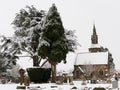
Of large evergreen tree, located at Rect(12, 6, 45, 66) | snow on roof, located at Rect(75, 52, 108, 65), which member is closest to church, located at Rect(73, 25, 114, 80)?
snow on roof, located at Rect(75, 52, 108, 65)

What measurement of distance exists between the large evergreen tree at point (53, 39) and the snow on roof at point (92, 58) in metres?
59.8

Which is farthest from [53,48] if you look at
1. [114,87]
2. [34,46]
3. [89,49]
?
[89,49]

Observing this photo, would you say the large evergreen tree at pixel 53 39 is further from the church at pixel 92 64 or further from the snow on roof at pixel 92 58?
the snow on roof at pixel 92 58

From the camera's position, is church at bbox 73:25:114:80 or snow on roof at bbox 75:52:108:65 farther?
snow on roof at bbox 75:52:108:65

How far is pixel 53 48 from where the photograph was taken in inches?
1630

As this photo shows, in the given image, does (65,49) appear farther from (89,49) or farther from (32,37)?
(89,49)

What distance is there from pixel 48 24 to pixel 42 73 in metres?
6.33

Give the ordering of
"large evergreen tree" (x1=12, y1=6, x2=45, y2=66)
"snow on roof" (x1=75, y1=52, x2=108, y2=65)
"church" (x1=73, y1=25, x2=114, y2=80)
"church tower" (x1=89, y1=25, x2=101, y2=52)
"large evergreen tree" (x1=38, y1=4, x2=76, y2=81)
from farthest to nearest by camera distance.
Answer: "church tower" (x1=89, y1=25, x2=101, y2=52)
"snow on roof" (x1=75, y1=52, x2=108, y2=65)
"church" (x1=73, y1=25, x2=114, y2=80)
"large evergreen tree" (x1=12, y1=6, x2=45, y2=66)
"large evergreen tree" (x1=38, y1=4, x2=76, y2=81)

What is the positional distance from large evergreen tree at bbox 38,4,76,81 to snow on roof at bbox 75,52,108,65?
59.8 m

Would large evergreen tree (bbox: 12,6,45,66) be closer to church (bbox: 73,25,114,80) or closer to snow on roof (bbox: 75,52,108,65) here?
church (bbox: 73,25,114,80)

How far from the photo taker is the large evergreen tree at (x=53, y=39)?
4116 centimetres

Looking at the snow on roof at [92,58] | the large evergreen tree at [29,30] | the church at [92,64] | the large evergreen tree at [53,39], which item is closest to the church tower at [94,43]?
the snow on roof at [92,58]

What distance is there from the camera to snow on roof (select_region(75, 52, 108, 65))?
10125 cm

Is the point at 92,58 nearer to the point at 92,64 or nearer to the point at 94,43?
the point at 92,64
